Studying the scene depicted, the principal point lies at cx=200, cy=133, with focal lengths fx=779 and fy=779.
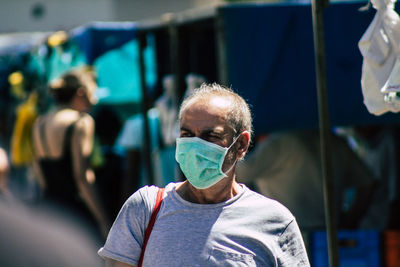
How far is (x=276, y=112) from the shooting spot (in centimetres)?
488

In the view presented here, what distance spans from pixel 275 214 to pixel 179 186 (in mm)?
337

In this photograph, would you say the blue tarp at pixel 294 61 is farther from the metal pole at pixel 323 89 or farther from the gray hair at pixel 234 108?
the gray hair at pixel 234 108

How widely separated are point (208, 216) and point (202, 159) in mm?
186

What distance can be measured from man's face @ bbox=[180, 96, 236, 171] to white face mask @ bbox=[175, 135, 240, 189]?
0.06ft

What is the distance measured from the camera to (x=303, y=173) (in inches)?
214

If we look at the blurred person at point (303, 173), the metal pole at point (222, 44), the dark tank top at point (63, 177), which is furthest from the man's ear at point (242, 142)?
the dark tank top at point (63, 177)

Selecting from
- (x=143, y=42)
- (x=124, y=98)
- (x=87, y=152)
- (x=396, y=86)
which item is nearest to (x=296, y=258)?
(x=396, y=86)

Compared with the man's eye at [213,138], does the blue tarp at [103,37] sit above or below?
above

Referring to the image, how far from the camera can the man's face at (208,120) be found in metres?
2.47

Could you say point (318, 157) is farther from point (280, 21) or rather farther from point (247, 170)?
point (280, 21)

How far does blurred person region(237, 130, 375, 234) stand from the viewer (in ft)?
17.6

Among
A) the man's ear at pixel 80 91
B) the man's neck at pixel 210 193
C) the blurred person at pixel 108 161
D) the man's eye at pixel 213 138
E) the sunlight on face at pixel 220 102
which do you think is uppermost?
the sunlight on face at pixel 220 102

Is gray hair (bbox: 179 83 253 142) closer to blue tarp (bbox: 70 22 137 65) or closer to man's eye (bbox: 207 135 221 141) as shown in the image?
man's eye (bbox: 207 135 221 141)

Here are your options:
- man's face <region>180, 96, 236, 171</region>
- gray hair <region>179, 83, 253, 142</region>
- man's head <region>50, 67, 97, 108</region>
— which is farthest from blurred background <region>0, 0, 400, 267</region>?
man's face <region>180, 96, 236, 171</region>
